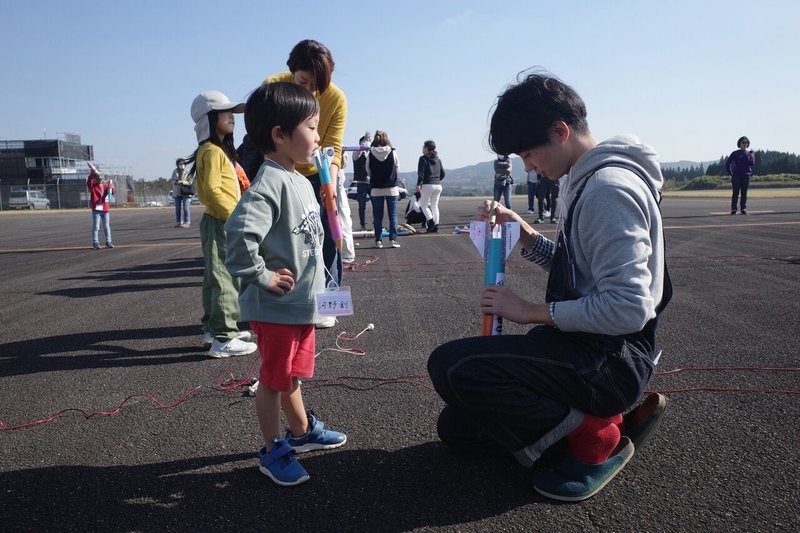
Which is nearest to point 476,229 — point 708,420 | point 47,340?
point 708,420

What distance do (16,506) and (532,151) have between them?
2.33 m

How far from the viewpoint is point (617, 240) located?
6.29 feet

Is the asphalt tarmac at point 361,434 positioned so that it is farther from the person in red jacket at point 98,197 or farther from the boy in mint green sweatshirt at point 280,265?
the person in red jacket at point 98,197

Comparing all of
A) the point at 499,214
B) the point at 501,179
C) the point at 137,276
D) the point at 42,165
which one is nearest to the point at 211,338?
A: the point at 499,214

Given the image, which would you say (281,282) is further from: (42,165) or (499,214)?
(42,165)

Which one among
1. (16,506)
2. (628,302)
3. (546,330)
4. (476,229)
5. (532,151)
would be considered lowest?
(16,506)

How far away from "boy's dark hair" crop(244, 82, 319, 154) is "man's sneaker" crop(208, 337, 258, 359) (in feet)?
6.55

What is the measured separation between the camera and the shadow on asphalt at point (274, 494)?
202 centimetres

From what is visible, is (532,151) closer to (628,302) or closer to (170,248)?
(628,302)

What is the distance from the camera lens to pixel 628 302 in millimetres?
1907

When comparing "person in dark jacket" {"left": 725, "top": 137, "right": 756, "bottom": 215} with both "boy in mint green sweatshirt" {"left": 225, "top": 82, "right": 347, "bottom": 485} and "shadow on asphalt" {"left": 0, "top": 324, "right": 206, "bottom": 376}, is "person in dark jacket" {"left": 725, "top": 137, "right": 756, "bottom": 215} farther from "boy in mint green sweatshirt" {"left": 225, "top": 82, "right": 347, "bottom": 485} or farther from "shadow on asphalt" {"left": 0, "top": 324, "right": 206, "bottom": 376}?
"boy in mint green sweatshirt" {"left": 225, "top": 82, "right": 347, "bottom": 485}

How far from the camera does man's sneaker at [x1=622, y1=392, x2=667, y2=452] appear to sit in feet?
7.93

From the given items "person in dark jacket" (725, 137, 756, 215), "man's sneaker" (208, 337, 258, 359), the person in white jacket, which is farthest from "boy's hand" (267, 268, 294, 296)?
"person in dark jacket" (725, 137, 756, 215)

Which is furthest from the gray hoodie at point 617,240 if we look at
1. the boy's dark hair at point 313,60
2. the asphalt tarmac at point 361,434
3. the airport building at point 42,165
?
the airport building at point 42,165
